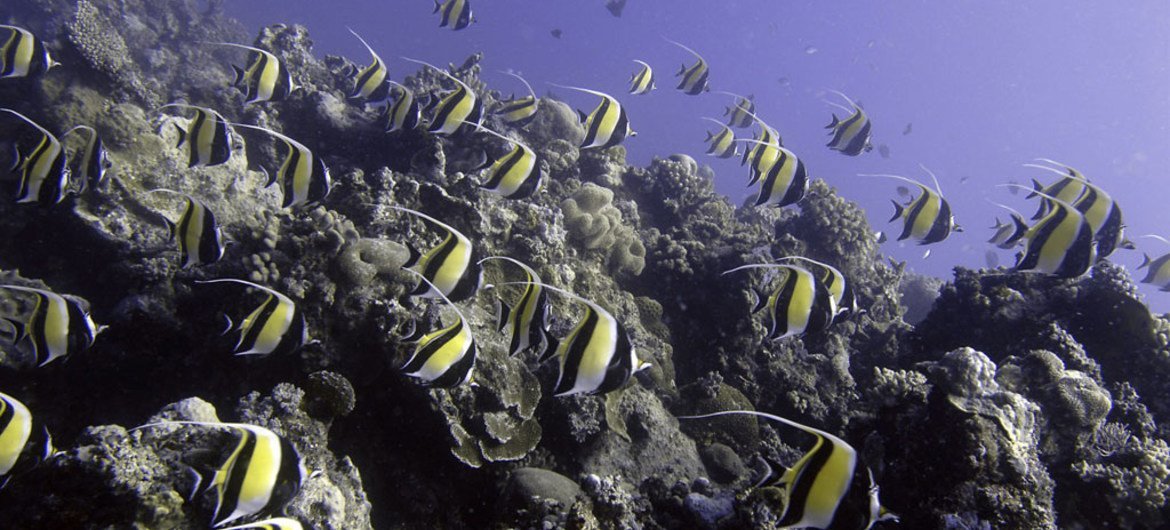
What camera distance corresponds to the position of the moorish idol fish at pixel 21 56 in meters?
4.70

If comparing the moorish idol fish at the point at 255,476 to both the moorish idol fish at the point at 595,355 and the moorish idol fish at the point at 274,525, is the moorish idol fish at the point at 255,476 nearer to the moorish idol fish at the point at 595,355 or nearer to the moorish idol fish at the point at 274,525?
the moorish idol fish at the point at 274,525

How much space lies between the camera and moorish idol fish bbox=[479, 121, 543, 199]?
3.96 metres

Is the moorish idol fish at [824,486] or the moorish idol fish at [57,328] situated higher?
the moorish idol fish at [824,486]

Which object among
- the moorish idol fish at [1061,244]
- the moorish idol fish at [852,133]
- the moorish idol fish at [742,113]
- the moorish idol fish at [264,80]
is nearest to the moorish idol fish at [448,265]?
the moorish idol fish at [264,80]

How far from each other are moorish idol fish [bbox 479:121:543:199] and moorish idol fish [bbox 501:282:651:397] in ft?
6.19

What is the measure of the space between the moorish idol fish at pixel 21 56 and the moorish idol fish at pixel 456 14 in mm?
3762

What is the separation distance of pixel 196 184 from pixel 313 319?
2.86m

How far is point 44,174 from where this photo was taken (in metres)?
3.78

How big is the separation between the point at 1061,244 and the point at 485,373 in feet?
14.4

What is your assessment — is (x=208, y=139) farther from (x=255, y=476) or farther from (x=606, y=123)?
(x=606, y=123)

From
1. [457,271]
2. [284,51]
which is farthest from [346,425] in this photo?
[284,51]

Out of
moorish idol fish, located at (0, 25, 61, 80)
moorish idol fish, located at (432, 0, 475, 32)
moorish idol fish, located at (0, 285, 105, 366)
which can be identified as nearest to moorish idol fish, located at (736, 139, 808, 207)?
moorish idol fish, located at (432, 0, 475, 32)

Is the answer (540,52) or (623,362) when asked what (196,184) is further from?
(540,52)

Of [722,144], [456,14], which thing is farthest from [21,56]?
[722,144]
